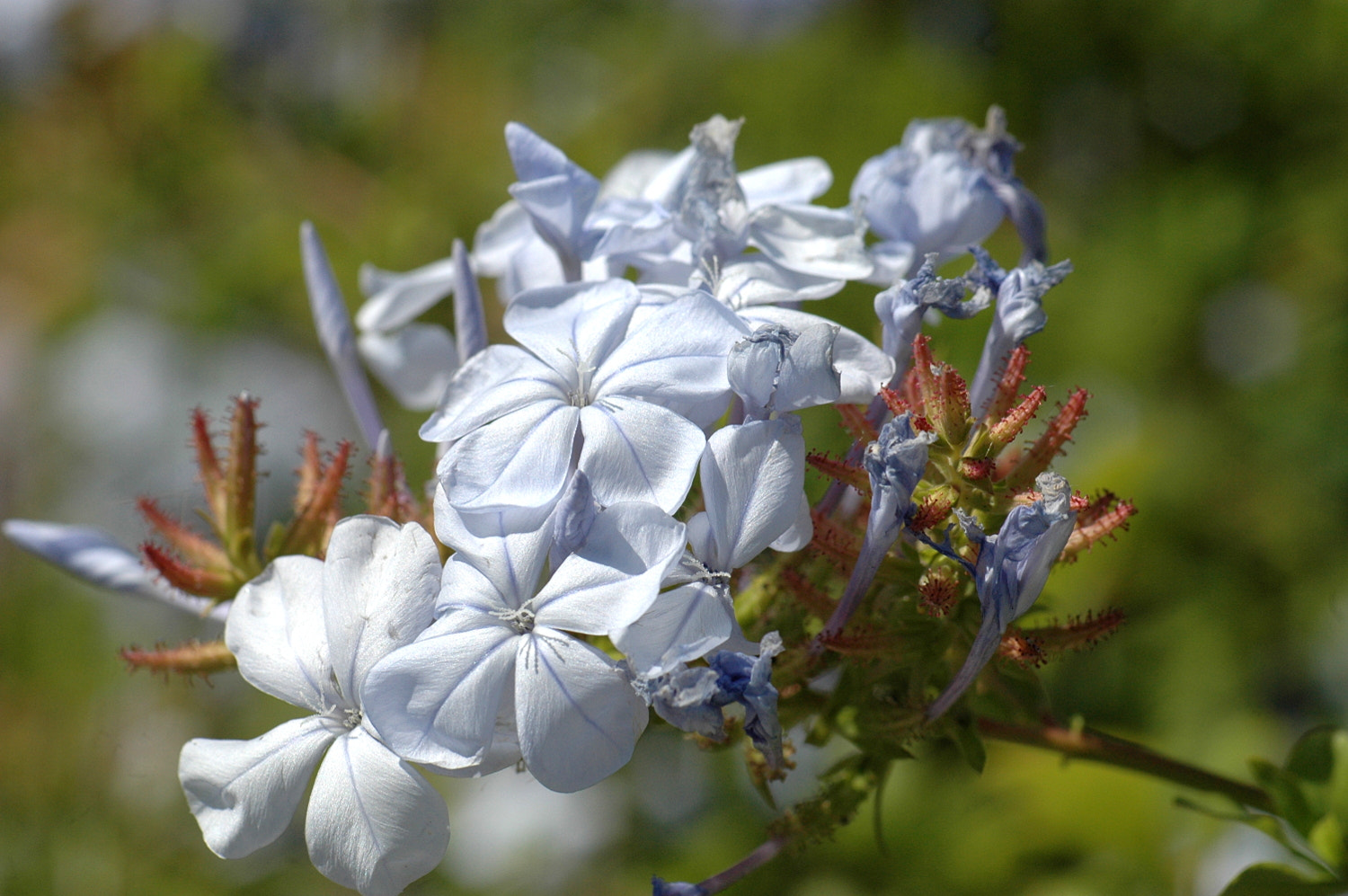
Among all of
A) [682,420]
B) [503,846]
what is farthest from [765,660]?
[503,846]

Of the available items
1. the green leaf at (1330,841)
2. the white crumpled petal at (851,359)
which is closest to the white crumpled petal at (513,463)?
the white crumpled petal at (851,359)

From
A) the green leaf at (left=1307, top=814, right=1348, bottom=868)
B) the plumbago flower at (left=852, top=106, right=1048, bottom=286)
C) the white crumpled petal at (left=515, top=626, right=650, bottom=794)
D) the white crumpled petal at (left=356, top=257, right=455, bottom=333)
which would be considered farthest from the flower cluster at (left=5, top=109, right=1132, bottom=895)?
the green leaf at (left=1307, top=814, right=1348, bottom=868)

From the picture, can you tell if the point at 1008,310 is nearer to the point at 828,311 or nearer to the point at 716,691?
the point at 716,691

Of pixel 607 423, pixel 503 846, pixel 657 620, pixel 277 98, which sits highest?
pixel 607 423

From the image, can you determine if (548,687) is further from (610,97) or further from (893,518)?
(610,97)

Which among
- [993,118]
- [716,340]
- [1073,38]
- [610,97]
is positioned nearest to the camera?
[716,340]

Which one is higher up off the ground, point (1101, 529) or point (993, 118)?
point (993, 118)

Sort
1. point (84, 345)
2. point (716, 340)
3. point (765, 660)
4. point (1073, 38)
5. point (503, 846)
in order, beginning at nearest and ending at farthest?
point (765, 660) < point (716, 340) < point (503, 846) < point (1073, 38) < point (84, 345)

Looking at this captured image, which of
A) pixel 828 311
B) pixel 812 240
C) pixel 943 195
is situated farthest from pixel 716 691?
pixel 828 311
